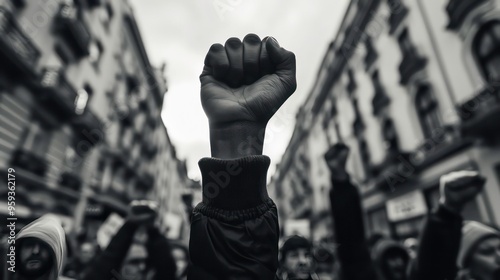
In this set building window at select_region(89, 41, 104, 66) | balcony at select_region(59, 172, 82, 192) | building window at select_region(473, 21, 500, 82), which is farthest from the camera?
building window at select_region(89, 41, 104, 66)

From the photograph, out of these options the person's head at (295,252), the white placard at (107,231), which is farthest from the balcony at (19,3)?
the person's head at (295,252)

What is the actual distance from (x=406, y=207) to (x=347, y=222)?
1044 cm

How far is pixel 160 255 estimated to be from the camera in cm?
210

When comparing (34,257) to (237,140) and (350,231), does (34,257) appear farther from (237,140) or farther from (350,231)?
(350,231)

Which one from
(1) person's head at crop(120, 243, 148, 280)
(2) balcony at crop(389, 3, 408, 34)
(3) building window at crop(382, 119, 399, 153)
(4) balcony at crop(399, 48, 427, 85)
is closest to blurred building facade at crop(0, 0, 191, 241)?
(1) person's head at crop(120, 243, 148, 280)

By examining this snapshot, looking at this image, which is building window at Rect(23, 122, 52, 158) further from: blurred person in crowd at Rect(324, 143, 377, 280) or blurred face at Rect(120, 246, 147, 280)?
blurred person in crowd at Rect(324, 143, 377, 280)

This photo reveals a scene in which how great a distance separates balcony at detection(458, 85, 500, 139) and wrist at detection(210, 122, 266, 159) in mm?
7675

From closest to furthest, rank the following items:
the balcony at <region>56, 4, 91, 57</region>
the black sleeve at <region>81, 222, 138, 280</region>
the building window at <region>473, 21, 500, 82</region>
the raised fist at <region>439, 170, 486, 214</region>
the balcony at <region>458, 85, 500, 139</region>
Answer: the raised fist at <region>439, 170, 486, 214</region>
the black sleeve at <region>81, 222, 138, 280</region>
the balcony at <region>458, 85, 500, 139</region>
the building window at <region>473, 21, 500, 82</region>
the balcony at <region>56, 4, 91, 57</region>

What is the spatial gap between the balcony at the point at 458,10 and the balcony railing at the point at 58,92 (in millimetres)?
11785

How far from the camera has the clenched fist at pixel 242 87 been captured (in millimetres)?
1044

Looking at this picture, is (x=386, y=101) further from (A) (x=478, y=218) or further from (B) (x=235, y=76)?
(B) (x=235, y=76)

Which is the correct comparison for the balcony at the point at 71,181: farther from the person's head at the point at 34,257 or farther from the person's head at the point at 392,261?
the person's head at the point at 392,261

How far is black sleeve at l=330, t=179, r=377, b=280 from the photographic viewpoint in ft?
4.61

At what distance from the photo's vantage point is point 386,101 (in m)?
12.0
